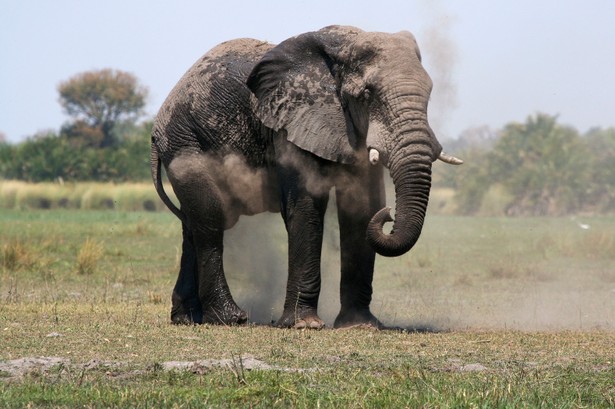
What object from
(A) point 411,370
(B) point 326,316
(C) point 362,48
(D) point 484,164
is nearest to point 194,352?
(A) point 411,370

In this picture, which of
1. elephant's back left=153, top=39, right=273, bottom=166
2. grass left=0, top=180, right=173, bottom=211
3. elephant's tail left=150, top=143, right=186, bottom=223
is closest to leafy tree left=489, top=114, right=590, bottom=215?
grass left=0, top=180, right=173, bottom=211

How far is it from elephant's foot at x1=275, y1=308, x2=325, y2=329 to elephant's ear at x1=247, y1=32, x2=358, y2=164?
4.22 ft

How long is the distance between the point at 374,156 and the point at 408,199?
1.77 ft

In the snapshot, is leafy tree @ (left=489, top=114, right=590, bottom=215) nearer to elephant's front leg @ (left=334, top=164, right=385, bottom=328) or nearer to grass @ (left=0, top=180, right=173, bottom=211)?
grass @ (left=0, top=180, right=173, bottom=211)

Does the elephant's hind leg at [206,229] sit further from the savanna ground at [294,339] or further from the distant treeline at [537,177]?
the distant treeline at [537,177]

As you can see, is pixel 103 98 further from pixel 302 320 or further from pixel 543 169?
pixel 302 320

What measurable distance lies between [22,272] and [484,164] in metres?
40.3

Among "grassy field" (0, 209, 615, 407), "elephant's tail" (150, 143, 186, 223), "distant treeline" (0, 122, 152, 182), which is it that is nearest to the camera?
"grassy field" (0, 209, 615, 407)

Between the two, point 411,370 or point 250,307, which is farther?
point 250,307

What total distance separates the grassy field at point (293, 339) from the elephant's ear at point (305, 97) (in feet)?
5.07

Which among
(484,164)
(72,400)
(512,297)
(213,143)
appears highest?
(484,164)

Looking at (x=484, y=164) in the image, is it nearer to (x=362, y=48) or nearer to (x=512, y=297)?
(x=512, y=297)

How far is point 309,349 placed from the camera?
934 centimetres

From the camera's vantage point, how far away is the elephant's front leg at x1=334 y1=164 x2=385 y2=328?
10875mm
